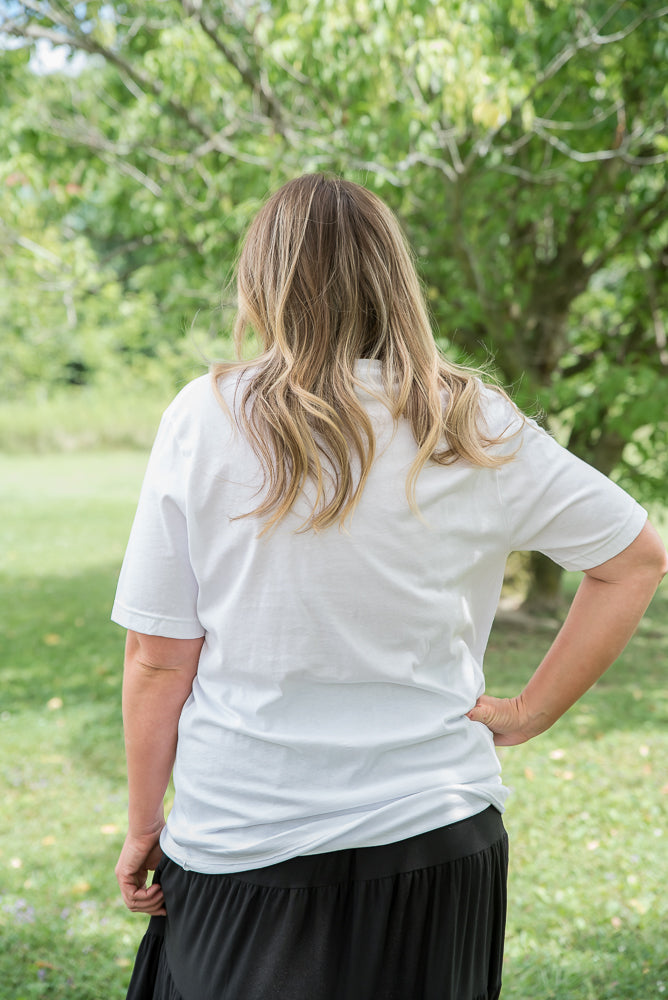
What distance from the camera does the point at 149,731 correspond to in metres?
1.46

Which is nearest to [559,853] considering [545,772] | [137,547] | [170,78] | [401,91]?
[545,772]

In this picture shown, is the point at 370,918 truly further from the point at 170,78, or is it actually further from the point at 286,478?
the point at 170,78

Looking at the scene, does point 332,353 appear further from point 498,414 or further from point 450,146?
point 450,146

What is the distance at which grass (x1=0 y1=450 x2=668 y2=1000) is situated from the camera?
3041 mm

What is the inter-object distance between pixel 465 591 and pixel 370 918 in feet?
1.62

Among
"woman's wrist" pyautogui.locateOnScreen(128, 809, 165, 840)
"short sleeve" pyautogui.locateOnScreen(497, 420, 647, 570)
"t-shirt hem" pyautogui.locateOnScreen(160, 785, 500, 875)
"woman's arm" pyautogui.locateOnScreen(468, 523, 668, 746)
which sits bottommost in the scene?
"woman's wrist" pyautogui.locateOnScreen(128, 809, 165, 840)

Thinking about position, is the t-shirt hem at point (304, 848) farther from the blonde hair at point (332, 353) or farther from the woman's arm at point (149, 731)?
the blonde hair at point (332, 353)

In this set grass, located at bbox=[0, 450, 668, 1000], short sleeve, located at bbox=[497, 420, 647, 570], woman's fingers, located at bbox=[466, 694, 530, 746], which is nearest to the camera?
short sleeve, located at bbox=[497, 420, 647, 570]

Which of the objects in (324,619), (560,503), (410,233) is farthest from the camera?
(410,233)

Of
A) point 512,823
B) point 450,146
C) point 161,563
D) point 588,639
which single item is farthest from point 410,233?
point 161,563

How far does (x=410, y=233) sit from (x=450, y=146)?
1.26 m

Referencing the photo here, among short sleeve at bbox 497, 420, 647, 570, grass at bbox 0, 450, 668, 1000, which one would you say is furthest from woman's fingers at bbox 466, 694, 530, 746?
grass at bbox 0, 450, 668, 1000

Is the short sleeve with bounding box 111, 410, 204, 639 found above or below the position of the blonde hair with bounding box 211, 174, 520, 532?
below

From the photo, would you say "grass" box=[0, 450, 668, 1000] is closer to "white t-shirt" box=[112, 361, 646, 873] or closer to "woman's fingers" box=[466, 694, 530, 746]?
"woman's fingers" box=[466, 694, 530, 746]
